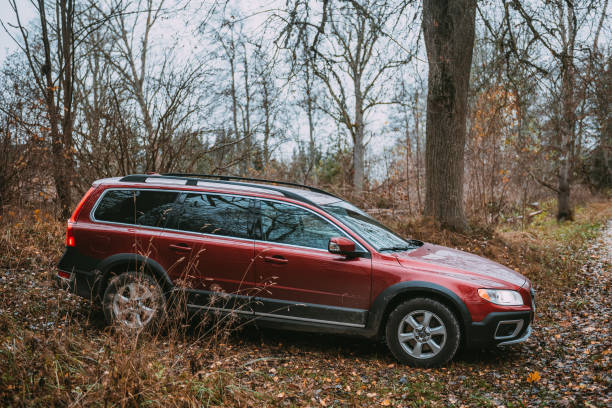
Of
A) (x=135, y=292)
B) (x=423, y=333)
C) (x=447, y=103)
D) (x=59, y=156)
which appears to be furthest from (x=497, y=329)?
(x=59, y=156)

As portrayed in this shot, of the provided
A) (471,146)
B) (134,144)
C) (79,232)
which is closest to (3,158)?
(134,144)

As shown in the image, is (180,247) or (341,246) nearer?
(341,246)

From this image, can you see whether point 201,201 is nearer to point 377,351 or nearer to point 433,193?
point 377,351

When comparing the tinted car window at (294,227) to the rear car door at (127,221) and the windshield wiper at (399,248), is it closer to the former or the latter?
the windshield wiper at (399,248)

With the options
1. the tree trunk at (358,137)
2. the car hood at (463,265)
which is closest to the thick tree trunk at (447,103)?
the car hood at (463,265)

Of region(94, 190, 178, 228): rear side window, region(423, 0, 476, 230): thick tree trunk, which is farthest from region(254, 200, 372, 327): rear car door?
region(423, 0, 476, 230): thick tree trunk

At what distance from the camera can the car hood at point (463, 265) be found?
4594mm

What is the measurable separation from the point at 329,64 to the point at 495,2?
3.07m

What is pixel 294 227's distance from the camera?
16.2 ft

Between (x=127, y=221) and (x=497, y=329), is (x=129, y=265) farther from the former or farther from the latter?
(x=497, y=329)

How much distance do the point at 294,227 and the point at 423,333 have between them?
168 cm

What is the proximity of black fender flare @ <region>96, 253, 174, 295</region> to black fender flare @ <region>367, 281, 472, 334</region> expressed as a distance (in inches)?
86.0

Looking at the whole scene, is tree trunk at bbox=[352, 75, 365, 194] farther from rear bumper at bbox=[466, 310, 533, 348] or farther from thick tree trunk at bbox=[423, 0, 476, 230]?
rear bumper at bbox=[466, 310, 533, 348]

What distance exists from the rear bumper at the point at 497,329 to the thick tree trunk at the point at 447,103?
17.5ft
